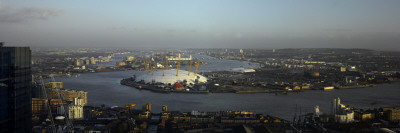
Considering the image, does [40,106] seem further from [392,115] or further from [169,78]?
[392,115]

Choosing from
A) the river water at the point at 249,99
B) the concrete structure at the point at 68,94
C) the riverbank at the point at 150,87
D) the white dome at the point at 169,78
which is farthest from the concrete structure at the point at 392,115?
the white dome at the point at 169,78

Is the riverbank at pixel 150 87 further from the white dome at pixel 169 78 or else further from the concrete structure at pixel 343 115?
the concrete structure at pixel 343 115

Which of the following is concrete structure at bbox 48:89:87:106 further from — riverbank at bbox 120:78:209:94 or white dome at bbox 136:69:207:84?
white dome at bbox 136:69:207:84

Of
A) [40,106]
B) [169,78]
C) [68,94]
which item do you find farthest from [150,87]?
[40,106]

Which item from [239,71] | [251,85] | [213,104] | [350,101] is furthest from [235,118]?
[239,71]

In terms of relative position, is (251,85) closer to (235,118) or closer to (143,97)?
(143,97)

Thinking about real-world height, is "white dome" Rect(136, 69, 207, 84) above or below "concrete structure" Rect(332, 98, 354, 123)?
above

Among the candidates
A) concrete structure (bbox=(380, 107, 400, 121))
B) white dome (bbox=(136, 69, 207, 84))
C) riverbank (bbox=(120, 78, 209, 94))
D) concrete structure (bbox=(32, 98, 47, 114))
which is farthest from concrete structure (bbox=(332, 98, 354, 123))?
white dome (bbox=(136, 69, 207, 84))

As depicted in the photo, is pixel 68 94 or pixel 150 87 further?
pixel 150 87
